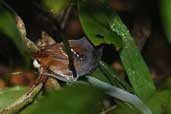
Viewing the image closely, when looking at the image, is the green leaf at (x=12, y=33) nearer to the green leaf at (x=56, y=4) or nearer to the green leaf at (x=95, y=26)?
the green leaf at (x=56, y=4)

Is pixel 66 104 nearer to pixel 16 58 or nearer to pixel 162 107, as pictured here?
pixel 162 107

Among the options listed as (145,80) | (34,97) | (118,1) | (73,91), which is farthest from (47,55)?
(118,1)

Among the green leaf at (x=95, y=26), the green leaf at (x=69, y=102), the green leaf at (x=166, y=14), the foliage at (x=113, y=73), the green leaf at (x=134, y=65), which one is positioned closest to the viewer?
the green leaf at (x=69, y=102)

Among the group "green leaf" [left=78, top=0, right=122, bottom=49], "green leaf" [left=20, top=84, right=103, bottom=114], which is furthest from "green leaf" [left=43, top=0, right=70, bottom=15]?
"green leaf" [left=78, top=0, right=122, bottom=49]

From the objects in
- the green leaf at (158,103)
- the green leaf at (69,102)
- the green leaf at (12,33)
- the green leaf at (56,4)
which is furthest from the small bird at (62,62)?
the green leaf at (69,102)

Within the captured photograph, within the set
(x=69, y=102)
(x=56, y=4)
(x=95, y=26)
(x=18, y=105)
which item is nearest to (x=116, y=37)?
(x=95, y=26)

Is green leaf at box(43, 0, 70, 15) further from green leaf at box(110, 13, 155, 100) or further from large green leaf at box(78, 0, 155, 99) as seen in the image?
green leaf at box(110, 13, 155, 100)
